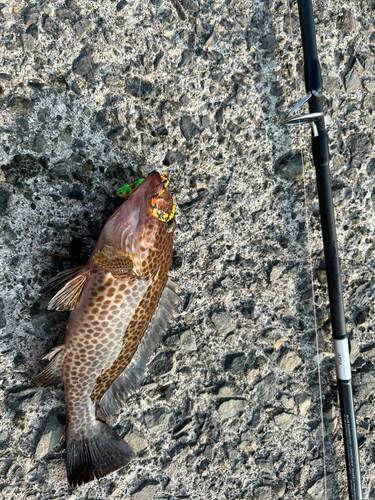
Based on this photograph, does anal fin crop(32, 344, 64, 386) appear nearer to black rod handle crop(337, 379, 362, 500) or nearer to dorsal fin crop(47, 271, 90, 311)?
dorsal fin crop(47, 271, 90, 311)

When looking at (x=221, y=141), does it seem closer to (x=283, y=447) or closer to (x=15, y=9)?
(x=15, y=9)

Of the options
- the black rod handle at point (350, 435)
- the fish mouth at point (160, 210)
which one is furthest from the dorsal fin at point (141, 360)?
the black rod handle at point (350, 435)

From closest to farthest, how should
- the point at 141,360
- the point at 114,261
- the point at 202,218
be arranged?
the point at 114,261, the point at 141,360, the point at 202,218

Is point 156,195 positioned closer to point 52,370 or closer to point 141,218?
point 141,218

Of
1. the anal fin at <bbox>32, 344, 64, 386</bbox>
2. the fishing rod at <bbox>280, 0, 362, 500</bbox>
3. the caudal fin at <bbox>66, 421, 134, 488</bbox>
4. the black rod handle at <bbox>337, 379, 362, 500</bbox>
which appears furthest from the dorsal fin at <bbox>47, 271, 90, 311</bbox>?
the black rod handle at <bbox>337, 379, 362, 500</bbox>

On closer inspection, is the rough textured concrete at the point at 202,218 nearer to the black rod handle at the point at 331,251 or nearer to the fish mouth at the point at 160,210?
the black rod handle at the point at 331,251

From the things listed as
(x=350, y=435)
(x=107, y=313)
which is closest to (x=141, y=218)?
(x=107, y=313)
